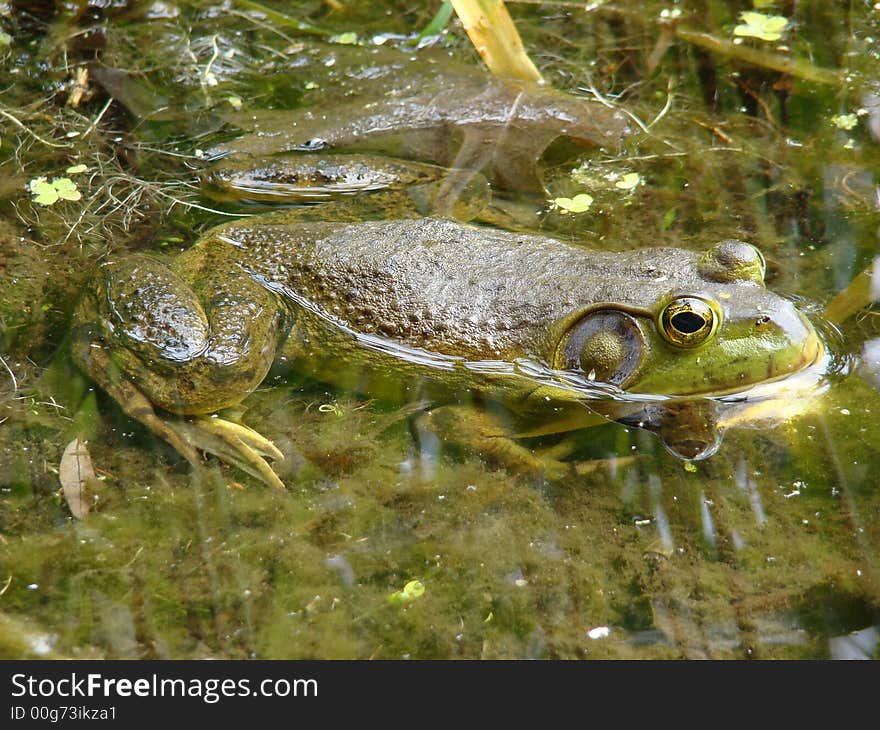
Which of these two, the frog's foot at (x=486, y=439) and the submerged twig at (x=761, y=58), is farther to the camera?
the submerged twig at (x=761, y=58)

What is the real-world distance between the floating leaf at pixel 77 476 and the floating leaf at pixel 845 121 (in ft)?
15.9

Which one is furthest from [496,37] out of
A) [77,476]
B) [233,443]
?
[77,476]

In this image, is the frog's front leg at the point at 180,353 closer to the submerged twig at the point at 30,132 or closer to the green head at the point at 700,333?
the green head at the point at 700,333

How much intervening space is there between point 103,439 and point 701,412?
2695 millimetres

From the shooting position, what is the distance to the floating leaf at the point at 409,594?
3.28m

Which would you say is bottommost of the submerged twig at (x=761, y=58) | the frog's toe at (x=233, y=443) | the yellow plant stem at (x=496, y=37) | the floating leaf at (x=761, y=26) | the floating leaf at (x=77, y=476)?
the frog's toe at (x=233, y=443)

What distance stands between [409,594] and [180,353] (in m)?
1.47

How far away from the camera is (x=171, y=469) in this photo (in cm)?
381

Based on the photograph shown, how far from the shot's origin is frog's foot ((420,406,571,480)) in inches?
150

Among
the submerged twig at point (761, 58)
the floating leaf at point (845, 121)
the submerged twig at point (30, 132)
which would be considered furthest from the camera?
the submerged twig at point (761, 58)

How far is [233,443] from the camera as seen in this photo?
3.86 m

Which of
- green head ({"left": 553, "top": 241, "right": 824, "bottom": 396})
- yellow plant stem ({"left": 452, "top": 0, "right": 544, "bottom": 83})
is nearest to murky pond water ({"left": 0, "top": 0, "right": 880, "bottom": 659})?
green head ({"left": 553, "top": 241, "right": 824, "bottom": 396})

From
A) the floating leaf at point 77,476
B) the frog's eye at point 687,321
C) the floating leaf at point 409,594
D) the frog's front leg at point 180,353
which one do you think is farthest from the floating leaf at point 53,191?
the frog's eye at point 687,321
